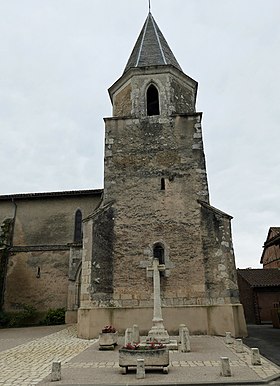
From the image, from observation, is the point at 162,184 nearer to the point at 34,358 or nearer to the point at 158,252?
the point at 158,252

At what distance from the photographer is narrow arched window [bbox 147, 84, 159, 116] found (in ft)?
52.8

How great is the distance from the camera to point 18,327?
17.8 metres

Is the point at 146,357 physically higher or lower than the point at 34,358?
higher

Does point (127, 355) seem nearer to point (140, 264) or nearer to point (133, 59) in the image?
point (140, 264)

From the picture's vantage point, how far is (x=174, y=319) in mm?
11758

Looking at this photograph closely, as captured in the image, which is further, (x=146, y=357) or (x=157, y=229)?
(x=157, y=229)

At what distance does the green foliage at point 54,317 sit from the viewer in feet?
58.9

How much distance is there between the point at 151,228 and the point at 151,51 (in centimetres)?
1040

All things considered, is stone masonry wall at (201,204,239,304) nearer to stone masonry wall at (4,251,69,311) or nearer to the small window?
the small window

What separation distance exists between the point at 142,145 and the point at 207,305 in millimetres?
7221

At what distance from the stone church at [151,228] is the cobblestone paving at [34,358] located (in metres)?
1.50

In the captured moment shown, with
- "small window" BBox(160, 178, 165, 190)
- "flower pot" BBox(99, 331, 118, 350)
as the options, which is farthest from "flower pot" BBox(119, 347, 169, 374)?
"small window" BBox(160, 178, 165, 190)

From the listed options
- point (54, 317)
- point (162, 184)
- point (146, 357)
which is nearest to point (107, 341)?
point (146, 357)

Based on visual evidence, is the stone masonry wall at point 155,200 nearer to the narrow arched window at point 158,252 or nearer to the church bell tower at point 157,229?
the church bell tower at point 157,229
